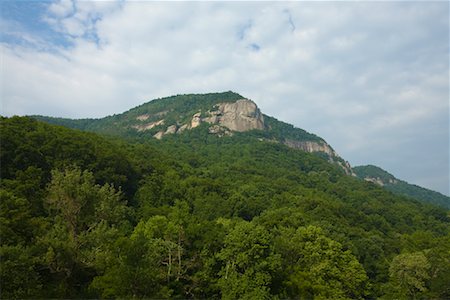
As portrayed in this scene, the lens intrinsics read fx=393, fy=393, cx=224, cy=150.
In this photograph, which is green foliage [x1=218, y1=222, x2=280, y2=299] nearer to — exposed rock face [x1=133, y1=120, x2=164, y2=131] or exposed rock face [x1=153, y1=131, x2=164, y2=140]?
exposed rock face [x1=153, y1=131, x2=164, y2=140]

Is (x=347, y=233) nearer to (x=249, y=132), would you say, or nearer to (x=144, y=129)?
(x=249, y=132)

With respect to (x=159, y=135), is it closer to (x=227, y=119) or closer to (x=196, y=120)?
(x=196, y=120)

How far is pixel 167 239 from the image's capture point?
117 ft

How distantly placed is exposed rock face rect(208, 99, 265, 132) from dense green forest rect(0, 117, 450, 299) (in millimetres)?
79430

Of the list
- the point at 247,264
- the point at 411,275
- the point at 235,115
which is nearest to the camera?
the point at 247,264

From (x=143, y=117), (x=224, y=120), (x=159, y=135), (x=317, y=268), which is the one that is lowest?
(x=317, y=268)

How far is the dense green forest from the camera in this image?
25.1 meters

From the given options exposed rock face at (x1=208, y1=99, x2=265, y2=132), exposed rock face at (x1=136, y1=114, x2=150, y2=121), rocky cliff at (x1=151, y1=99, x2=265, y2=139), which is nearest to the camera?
rocky cliff at (x1=151, y1=99, x2=265, y2=139)

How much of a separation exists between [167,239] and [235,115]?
469ft

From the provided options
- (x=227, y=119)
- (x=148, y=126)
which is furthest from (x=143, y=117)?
(x=227, y=119)

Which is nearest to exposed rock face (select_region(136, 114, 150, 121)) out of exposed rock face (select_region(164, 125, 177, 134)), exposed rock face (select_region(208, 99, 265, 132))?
exposed rock face (select_region(164, 125, 177, 134))

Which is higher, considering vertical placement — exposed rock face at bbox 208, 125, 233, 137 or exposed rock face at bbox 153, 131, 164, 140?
exposed rock face at bbox 208, 125, 233, 137

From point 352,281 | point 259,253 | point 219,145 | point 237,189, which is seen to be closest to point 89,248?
point 259,253

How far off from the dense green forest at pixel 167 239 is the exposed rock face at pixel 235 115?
7943 centimetres
